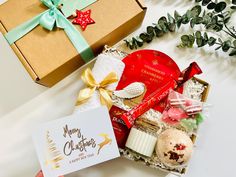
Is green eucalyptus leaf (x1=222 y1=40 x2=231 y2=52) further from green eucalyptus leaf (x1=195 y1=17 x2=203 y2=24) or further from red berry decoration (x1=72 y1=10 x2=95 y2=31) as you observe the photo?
red berry decoration (x1=72 y1=10 x2=95 y2=31)

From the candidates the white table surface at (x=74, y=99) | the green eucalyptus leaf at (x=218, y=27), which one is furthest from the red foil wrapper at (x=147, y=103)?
the green eucalyptus leaf at (x=218, y=27)

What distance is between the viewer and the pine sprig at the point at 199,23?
1117 mm

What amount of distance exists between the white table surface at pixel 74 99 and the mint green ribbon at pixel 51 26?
0.52ft

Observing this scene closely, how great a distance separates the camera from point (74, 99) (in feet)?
3.71

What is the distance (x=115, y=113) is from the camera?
102cm

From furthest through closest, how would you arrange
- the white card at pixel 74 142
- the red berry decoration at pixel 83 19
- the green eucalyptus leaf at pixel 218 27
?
the green eucalyptus leaf at pixel 218 27 < the red berry decoration at pixel 83 19 < the white card at pixel 74 142

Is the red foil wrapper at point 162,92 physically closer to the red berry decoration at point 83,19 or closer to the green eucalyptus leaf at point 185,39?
the green eucalyptus leaf at point 185,39

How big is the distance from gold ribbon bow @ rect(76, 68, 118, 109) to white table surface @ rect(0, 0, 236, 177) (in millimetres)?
133

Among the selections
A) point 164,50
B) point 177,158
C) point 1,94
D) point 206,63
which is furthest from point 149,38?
point 1,94

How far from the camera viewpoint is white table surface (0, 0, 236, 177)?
3.54 feet

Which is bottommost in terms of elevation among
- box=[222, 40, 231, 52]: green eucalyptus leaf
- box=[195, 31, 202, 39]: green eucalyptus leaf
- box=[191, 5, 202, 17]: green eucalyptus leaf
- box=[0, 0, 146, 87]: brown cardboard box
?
box=[222, 40, 231, 52]: green eucalyptus leaf

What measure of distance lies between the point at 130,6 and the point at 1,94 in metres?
0.51

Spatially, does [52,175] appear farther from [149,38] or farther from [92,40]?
[149,38]

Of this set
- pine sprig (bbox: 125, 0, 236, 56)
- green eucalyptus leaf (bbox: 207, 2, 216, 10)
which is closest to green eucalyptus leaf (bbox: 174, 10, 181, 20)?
pine sprig (bbox: 125, 0, 236, 56)
